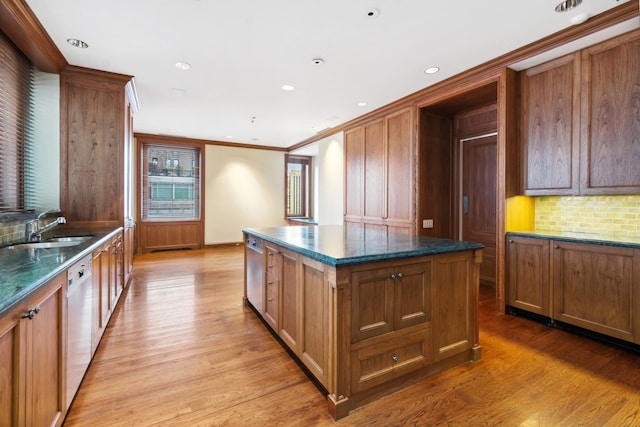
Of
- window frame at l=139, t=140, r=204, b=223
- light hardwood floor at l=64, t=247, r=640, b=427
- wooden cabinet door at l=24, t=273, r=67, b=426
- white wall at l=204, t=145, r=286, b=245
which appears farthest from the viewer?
white wall at l=204, t=145, r=286, b=245

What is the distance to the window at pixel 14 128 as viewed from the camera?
2496mm

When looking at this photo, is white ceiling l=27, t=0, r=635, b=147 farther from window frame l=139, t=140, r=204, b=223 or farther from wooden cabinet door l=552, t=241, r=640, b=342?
window frame l=139, t=140, r=204, b=223

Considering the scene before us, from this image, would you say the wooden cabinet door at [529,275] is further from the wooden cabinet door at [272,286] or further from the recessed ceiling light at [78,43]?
the recessed ceiling light at [78,43]

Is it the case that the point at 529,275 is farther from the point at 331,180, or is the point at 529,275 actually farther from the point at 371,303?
the point at 331,180

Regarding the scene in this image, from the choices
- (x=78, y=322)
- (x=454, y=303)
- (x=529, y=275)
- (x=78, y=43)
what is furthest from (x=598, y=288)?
(x=78, y=43)

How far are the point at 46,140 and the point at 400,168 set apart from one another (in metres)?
4.37

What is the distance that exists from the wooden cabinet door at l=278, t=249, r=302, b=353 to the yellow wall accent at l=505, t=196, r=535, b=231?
92.7 inches

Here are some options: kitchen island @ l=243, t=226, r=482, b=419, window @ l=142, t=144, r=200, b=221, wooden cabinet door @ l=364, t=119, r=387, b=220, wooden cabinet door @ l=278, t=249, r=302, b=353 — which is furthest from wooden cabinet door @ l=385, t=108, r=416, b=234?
window @ l=142, t=144, r=200, b=221

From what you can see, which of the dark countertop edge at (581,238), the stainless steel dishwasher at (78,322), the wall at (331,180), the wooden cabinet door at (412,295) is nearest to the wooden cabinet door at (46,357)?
the stainless steel dishwasher at (78,322)

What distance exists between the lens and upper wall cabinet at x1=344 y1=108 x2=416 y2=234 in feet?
14.3

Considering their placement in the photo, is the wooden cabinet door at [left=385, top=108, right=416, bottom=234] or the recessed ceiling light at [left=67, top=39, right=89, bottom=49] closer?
the recessed ceiling light at [left=67, top=39, right=89, bottom=49]

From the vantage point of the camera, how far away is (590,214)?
9.82 feet

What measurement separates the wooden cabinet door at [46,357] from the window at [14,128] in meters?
1.76

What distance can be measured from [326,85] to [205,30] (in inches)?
64.6
